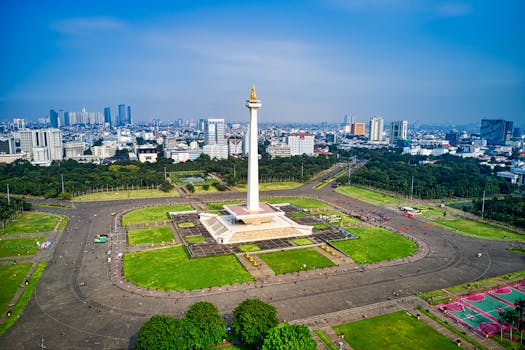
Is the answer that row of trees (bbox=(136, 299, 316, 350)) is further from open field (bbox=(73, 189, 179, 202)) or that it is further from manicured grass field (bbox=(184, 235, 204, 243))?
open field (bbox=(73, 189, 179, 202))

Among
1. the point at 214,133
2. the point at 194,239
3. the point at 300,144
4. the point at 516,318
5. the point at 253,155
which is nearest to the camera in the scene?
the point at 516,318

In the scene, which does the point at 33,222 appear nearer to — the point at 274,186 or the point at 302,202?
the point at 302,202

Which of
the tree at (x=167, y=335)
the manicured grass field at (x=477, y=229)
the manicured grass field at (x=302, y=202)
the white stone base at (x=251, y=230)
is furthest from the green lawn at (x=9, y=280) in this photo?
the manicured grass field at (x=477, y=229)

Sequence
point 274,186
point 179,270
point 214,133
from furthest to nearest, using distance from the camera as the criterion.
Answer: point 214,133
point 274,186
point 179,270

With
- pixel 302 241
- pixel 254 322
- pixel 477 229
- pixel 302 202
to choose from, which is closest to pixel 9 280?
pixel 254 322

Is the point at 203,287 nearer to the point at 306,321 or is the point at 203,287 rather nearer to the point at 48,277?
the point at 306,321

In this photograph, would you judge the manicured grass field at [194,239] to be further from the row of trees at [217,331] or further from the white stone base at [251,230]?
the row of trees at [217,331]
